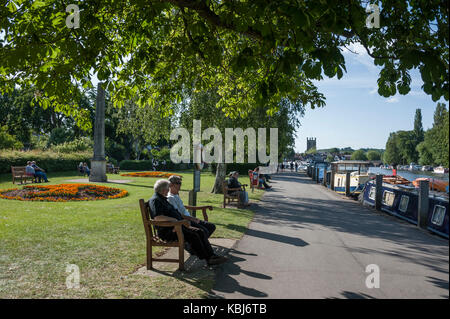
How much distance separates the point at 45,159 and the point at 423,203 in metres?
30.1

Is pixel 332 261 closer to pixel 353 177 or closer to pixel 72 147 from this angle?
pixel 353 177

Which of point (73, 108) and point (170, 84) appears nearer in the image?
point (73, 108)

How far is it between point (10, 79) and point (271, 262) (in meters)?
6.02

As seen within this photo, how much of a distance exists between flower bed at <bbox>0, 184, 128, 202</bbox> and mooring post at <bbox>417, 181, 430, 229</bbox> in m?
11.5

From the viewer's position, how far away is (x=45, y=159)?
31.4 metres

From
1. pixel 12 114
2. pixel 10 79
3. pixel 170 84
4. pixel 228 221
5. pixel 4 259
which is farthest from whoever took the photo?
pixel 12 114

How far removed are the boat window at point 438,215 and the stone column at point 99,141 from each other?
19.4 m

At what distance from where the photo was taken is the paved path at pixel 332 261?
459cm

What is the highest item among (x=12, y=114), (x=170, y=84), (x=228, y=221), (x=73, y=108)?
(x=12, y=114)

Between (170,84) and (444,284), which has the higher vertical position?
(170,84)
